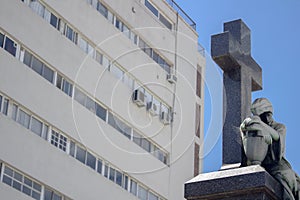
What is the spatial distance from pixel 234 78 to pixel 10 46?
18402 millimetres

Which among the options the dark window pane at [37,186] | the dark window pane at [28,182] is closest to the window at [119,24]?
the dark window pane at [37,186]

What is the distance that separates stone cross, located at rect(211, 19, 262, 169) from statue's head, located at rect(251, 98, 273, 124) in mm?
316

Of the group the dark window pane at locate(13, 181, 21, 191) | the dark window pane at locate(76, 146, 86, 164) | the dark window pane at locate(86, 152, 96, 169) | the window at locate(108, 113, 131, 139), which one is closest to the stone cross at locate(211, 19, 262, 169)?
the dark window pane at locate(13, 181, 21, 191)

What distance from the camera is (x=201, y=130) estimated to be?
147ft

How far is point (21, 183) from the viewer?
1048 inches

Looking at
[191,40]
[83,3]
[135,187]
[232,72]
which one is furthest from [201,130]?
[232,72]

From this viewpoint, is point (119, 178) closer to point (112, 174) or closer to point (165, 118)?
point (112, 174)

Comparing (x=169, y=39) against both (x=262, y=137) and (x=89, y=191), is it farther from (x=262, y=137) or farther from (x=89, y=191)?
(x=262, y=137)

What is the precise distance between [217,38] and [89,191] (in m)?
20.8

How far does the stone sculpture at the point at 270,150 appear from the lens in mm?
9039

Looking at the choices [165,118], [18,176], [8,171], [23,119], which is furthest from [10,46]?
[165,118]

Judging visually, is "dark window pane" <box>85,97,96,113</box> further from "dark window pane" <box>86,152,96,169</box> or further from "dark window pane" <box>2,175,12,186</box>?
"dark window pane" <box>2,175,12,186</box>

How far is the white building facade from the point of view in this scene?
89.6ft

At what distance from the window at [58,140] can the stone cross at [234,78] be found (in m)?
18.9
